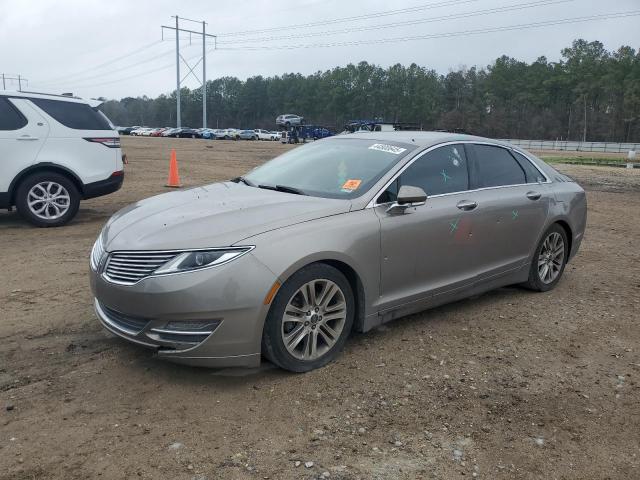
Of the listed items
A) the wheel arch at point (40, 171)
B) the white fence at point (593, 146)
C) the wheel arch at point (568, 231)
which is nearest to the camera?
the wheel arch at point (568, 231)

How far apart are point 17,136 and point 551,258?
23.1 ft

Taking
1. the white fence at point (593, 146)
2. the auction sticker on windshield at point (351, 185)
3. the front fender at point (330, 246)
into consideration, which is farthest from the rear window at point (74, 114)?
the white fence at point (593, 146)

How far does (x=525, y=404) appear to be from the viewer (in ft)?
11.6

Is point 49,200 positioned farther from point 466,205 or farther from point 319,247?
Answer: point 466,205

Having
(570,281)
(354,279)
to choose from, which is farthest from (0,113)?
(570,281)

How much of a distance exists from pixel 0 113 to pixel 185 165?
12.5 metres

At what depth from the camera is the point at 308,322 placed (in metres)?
3.76

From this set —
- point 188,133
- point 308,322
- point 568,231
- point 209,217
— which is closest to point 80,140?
point 209,217

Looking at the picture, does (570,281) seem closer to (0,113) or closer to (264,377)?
(264,377)

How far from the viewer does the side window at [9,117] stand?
7.92m

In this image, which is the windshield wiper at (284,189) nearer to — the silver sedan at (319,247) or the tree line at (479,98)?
the silver sedan at (319,247)

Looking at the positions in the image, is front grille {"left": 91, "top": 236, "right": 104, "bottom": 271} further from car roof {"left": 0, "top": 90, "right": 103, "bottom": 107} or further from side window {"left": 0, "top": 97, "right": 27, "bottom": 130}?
car roof {"left": 0, "top": 90, "right": 103, "bottom": 107}

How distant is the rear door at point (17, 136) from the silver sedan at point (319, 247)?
14.5 ft

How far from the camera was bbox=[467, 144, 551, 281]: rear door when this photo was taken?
4.94 metres
